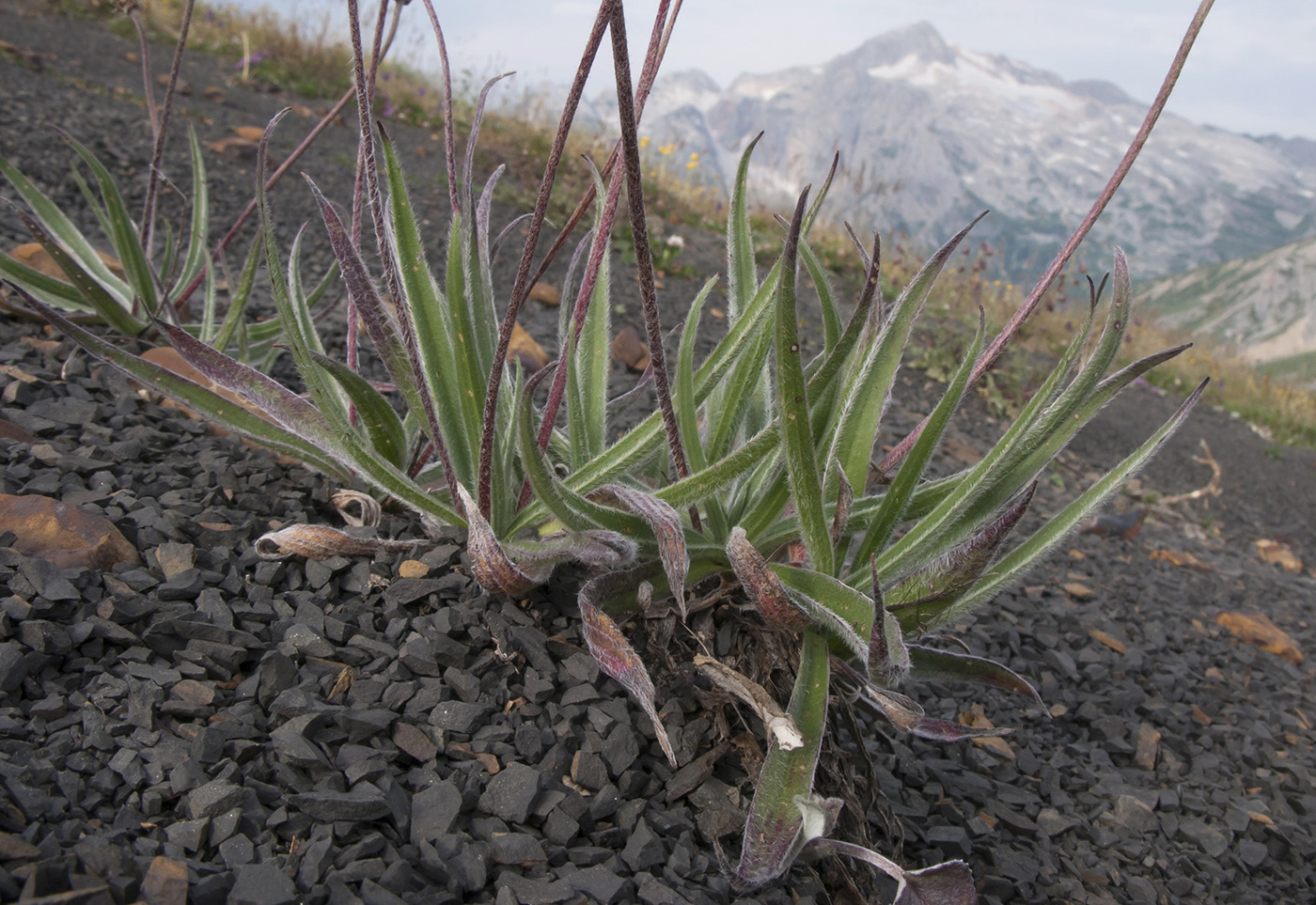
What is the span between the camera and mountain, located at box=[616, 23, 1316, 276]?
10406cm

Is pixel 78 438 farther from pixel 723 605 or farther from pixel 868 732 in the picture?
pixel 868 732

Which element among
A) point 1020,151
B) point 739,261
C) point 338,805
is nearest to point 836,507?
point 739,261

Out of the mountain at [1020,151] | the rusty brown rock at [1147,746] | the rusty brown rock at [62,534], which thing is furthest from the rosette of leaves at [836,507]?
the mountain at [1020,151]

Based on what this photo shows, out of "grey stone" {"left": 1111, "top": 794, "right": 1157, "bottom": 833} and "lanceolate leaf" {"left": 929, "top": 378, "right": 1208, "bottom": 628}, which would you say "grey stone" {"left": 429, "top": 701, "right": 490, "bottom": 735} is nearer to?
"lanceolate leaf" {"left": 929, "top": 378, "right": 1208, "bottom": 628}

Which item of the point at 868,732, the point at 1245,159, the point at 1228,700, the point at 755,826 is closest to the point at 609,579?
the point at 755,826

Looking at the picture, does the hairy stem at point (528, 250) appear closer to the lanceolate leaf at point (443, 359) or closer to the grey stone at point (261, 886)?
the lanceolate leaf at point (443, 359)

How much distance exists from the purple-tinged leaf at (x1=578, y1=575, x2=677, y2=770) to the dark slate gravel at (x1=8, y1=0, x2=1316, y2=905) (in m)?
0.13

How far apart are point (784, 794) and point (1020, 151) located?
435 ft

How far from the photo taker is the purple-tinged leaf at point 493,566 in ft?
3.95

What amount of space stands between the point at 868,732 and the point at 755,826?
2.49 ft

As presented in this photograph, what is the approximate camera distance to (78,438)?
5.41ft

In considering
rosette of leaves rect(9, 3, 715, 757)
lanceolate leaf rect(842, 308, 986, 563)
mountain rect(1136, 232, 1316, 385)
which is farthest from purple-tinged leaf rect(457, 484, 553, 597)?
mountain rect(1136, 232, 1316, 385)

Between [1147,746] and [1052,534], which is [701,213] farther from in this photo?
[1052,534]

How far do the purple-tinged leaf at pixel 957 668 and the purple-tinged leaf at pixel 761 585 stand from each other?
10.8 inches
